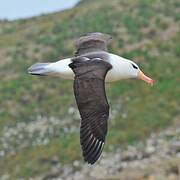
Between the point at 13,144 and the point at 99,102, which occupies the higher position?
the point at 99,102

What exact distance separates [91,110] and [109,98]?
16492 millimetres

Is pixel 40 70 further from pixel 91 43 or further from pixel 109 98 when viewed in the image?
pixel 109 98

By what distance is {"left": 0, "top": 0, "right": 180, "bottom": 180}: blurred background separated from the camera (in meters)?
20.4

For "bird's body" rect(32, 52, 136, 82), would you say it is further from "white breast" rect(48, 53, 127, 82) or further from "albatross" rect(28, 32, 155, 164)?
"albatross" rect(28, 32, 155, 164)

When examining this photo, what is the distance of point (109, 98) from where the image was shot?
24.7m

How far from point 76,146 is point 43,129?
222cm

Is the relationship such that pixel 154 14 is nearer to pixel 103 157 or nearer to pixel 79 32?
pixel 79 32

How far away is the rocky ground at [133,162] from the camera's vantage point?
59.7ft

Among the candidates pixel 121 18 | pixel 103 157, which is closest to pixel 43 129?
pixel 103 157

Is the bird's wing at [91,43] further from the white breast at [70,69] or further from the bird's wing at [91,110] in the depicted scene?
the bird's wing at [91,110]

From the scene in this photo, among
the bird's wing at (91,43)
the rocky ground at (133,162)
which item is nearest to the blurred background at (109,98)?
the rocky ground at (133,162)

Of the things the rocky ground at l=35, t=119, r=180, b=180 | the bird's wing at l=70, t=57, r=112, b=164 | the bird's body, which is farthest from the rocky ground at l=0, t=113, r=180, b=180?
the bird's wing at l=70, t=57, r=112, b=164

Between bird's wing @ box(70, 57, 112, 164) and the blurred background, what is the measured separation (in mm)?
8480

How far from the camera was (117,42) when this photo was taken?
29484mm
